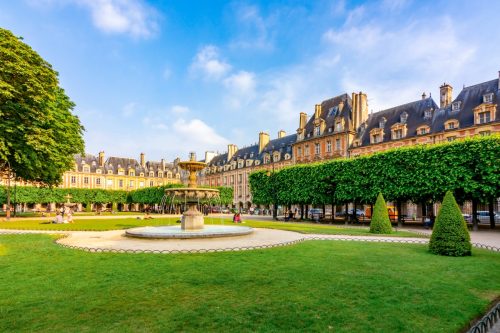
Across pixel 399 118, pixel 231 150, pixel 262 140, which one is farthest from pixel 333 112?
pixel 231 150

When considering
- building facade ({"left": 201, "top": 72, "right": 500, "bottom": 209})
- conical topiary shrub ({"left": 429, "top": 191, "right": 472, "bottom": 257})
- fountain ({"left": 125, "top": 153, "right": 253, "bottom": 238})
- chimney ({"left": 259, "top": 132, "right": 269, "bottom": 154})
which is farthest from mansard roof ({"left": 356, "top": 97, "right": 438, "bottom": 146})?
fountain ({"left": 125, "top": 153, "right": 253, "bottom": 238})

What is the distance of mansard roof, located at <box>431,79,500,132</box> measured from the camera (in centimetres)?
3581

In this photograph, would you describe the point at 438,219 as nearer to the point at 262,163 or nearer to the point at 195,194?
the point at 195,194

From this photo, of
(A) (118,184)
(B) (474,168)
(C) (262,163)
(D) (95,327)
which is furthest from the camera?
(A) (118,184)

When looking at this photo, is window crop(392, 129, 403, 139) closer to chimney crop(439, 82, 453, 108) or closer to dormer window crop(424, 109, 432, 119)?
dormer window crop(424, 109, 432, 119)

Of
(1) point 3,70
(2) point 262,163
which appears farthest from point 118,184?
(1) point 3,70

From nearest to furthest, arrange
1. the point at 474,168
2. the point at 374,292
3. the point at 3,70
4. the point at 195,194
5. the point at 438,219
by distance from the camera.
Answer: the point at 374,292
the point at 438,219
the point at 195,194
the point at 3,70
the point at 474,168

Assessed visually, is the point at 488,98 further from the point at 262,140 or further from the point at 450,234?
the point at 262,140

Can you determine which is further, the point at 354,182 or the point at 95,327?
the point at 354,182

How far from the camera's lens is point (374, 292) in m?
6.01

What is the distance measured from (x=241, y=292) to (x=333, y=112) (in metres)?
50.3

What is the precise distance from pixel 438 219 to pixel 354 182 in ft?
60.6

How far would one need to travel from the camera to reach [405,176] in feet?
85.9

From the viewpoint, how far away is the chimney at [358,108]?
49103mm
